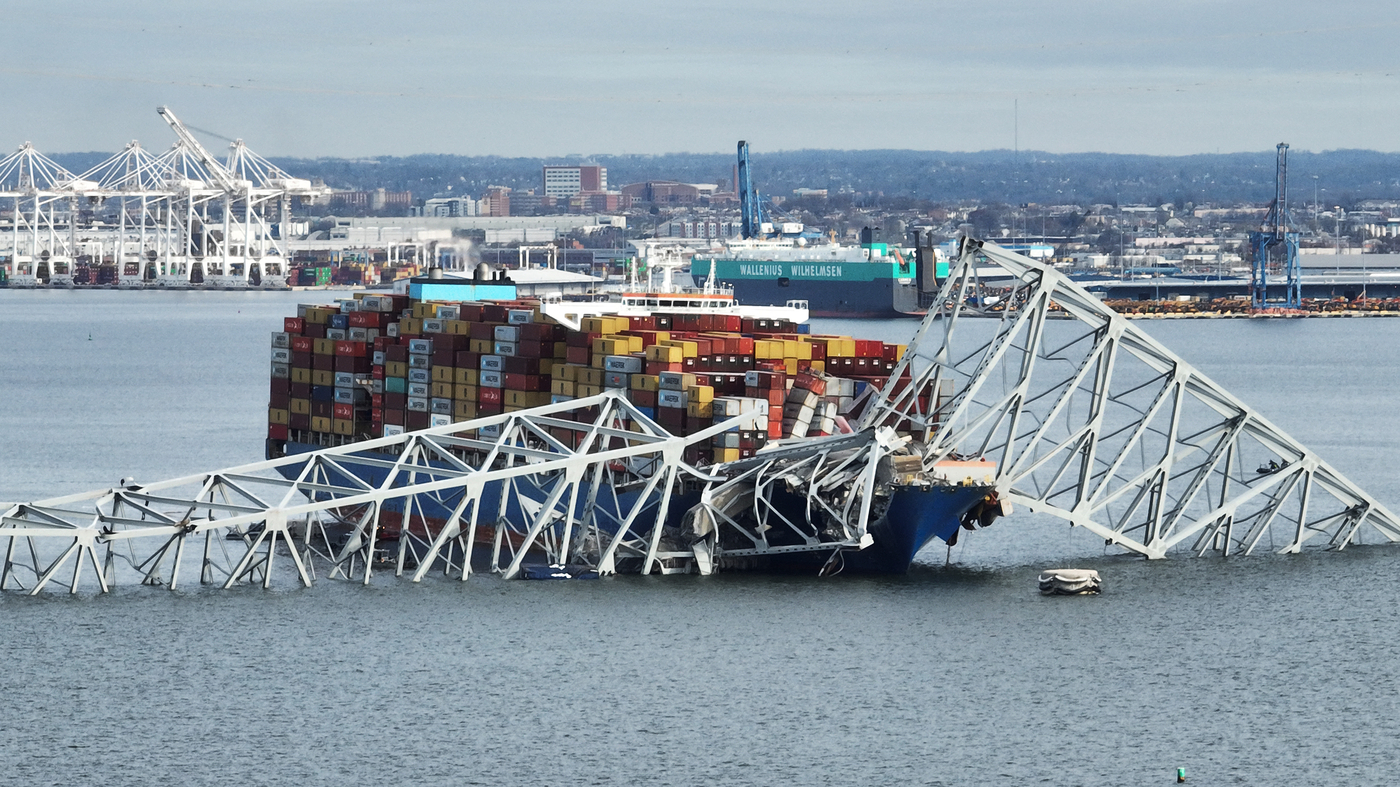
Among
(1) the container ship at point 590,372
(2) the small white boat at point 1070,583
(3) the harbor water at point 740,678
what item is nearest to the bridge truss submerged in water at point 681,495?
(1) the container ship at point 590,372

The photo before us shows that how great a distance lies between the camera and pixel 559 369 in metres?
57.8

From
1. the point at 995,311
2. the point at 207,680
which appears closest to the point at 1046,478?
the point at 995,311

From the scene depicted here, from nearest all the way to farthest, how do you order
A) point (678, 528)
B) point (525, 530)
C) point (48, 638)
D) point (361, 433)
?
point (48, 638), point (678, 528), point (525, 530), point (361, 433)

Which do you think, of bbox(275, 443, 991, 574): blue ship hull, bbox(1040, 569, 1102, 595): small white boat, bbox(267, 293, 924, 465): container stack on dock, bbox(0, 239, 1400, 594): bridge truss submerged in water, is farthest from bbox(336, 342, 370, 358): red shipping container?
bbox(1040, 569, 1102, 595): small white boat

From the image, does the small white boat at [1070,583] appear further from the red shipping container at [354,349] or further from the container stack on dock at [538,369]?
the red shipping container at [354,349]

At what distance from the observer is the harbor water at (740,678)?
34.9 metres

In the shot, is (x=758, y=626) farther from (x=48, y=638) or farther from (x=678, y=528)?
(x=48, y=638)

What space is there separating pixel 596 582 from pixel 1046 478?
2437cm

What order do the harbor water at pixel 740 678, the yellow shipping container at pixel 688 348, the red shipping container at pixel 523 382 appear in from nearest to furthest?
the harbor water at pixel 740 678
the yellow shipping container at pixel 688 348
the red shipping container at pixel 523 382

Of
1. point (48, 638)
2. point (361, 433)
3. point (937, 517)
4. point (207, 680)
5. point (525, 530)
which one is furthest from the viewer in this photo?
point (361, 433)

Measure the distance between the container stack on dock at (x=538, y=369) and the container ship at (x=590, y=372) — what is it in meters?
0.04

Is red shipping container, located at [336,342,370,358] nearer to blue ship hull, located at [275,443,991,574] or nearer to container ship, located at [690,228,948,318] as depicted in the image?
blue ship hull, located at [275,443,991,574]

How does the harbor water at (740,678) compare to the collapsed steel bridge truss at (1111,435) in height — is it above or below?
below

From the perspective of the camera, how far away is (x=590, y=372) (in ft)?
186
